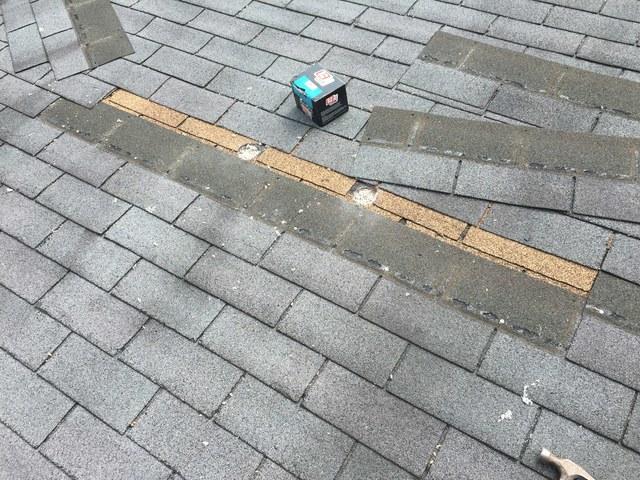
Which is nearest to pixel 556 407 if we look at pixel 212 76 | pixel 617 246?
pixel 617 246

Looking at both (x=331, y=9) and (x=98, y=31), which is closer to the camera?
(x=331, y=9)

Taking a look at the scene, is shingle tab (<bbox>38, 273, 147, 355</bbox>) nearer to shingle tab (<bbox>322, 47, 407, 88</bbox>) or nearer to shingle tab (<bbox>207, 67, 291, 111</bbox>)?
shingle tab (<bbox>207, 67, 291, 111</bbox>)

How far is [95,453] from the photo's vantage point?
3395 mm

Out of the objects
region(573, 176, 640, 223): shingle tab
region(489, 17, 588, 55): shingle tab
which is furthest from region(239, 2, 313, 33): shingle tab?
region(573, 176, 640, 223): shingle tab

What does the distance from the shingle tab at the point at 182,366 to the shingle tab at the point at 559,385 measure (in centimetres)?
185

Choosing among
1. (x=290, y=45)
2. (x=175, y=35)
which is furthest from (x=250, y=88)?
(x=175, y=35)

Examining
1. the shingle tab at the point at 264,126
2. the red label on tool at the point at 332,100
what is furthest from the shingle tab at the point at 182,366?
the red label on tool at the point at 332,100

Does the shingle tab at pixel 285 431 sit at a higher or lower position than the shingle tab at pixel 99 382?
lower

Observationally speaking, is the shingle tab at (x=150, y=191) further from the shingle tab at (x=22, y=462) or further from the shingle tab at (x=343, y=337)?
the shingle tab at (x=22, y=462)

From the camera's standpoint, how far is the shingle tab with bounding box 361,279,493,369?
11.5 feet

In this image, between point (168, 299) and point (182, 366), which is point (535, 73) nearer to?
point (168, 299)

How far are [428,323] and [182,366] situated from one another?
1.85 m

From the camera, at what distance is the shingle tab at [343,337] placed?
3.54 m

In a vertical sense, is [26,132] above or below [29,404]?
above
